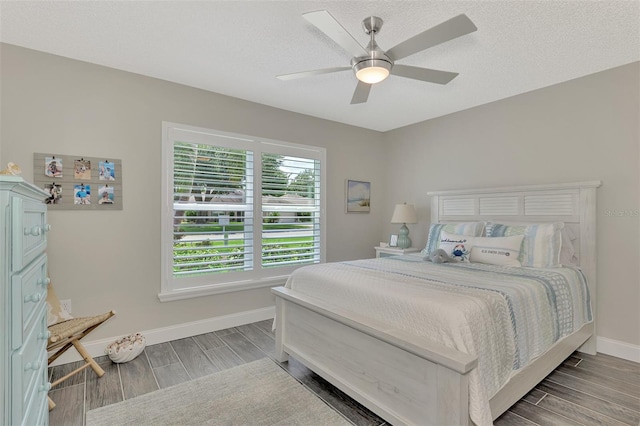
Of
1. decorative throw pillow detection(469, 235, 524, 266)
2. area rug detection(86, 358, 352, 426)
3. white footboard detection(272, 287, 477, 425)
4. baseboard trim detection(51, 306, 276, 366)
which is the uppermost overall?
decorative throw pillow detection(469, 235, 524, 266)

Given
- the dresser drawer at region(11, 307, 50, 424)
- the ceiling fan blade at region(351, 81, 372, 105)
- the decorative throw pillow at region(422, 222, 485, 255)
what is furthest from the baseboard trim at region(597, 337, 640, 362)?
the dresser drawer at region(11, 307, 50, 424)

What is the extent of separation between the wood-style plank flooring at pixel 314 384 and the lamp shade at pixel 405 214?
2122mm

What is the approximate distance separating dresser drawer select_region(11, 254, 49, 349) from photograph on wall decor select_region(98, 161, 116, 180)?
5.04 feet

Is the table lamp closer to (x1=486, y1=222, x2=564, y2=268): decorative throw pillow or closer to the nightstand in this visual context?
the nightstand

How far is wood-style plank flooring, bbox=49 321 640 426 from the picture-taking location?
1993 millimetres

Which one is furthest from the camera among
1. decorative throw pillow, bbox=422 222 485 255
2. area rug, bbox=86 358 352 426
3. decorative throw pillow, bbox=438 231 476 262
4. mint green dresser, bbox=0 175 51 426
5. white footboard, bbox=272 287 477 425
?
decorative throw pillow, bbox=422 222 485 255

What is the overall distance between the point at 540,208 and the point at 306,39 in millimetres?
2771

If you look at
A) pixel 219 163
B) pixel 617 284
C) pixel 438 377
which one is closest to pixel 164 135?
pixel 219 163

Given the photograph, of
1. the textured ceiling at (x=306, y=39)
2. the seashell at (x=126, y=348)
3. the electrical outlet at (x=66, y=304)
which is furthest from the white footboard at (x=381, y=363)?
the textured ceiling at (x=306, y=39)

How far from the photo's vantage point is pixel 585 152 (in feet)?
9.81

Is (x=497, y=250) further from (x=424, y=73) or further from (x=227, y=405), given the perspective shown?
(x=227, y=405)

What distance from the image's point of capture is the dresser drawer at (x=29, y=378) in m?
1.06

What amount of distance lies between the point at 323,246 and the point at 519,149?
2.56 metres

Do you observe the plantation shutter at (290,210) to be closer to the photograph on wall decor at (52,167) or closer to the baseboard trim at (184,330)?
the baseboard trim at (184,330)
